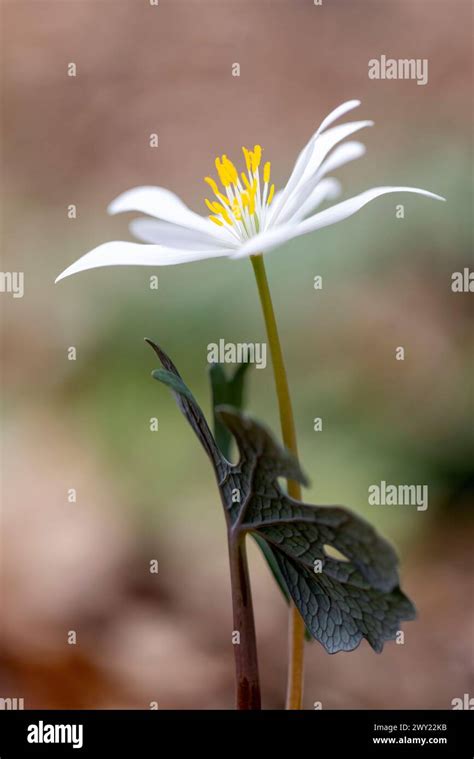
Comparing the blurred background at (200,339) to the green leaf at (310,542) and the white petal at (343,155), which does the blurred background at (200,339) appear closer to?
the green leaf at (310,542)

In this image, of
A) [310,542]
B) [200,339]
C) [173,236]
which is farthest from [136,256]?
[200,339]

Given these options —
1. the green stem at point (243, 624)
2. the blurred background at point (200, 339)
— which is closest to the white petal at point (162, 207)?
the green stem at point (243, 624)

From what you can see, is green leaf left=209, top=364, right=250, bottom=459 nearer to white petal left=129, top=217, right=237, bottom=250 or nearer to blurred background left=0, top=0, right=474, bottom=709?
white petal left=129, top=217, right=237, bottom=250

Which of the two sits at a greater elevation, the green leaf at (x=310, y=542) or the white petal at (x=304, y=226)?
the white petal at (x=304, y=226)

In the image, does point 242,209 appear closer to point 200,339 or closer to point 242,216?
point 242,216

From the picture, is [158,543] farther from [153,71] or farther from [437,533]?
[153,71]
